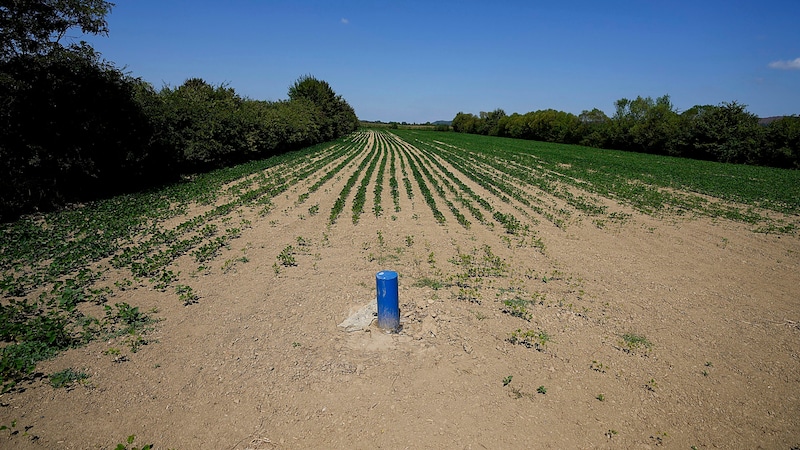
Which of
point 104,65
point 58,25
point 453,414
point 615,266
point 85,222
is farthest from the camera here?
point 104,65

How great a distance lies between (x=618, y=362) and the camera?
5.42 m

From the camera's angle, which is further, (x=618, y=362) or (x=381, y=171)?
(x=381, y=171)

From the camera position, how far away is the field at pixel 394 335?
13.8 ft

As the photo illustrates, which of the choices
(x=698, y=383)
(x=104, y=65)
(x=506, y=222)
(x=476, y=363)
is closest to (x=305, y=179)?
(x=104, y=65)

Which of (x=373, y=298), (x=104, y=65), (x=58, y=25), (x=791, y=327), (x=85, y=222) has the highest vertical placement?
(x=58, y=25)

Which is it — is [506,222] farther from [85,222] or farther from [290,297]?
[85,222]

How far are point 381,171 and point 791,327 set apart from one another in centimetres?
2010

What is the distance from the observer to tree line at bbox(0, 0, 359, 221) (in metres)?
12.1

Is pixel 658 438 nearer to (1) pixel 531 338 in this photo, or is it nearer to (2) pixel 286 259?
(1) pixel 531 338

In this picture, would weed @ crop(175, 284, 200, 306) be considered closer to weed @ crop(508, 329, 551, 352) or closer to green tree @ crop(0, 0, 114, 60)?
weed @ crop(508, 329, 551, 352)

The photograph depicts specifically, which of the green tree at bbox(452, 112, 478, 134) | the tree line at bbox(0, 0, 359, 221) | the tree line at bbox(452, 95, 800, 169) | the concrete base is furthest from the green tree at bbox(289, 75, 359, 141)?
the green tree at bbox(452, 112, 478, 134)

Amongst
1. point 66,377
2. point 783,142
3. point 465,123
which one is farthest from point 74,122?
point 465,123

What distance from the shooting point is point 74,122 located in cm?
1394

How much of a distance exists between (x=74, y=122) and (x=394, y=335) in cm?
1512
